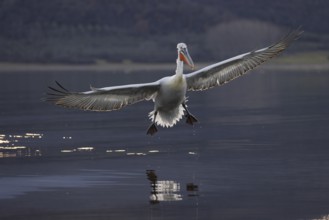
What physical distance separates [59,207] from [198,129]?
8623mm

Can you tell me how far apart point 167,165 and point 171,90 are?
1.16 metres

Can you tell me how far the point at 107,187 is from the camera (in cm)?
1301

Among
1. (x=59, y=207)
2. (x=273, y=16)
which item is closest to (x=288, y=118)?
(x=59, y=207)

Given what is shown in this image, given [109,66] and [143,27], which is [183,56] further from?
[143,27]

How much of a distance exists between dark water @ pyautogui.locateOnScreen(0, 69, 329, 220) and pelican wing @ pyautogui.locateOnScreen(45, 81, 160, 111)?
2.50ft

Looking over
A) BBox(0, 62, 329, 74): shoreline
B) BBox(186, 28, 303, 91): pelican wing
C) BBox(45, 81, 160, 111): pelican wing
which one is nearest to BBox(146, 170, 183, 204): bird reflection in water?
BBox(45, 81, 160, 111): pelican wing

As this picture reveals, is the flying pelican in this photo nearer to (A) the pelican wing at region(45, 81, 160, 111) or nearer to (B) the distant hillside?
(A) the pelican wing at region(45, 81, 160, 111)

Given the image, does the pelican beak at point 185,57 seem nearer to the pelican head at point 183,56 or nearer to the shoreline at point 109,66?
the pelican head at point 183,56

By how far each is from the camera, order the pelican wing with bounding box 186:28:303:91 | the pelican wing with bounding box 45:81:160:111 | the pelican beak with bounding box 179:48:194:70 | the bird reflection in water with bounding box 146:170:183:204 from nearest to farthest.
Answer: the bird reflection in water with bounding box 146:170:183:204, the pelican wing with bounding box 45:81:160:111, the pelican beak with bounding box 179:48:194:70, the pelican wing with bounding box 186:28:303:91

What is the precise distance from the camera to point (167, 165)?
14922 mm

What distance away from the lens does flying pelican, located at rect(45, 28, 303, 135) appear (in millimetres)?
15133

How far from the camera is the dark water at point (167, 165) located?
11539 mm

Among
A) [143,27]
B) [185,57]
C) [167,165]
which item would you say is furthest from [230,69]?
[143,27]

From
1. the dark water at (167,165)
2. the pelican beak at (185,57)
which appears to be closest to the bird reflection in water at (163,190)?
the dark water at (167,165)
